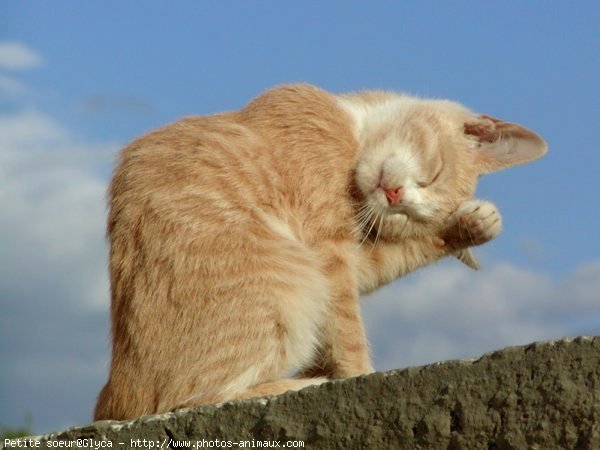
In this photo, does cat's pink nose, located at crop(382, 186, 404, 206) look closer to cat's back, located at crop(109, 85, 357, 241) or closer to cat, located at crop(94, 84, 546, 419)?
cat, located at crop(94, 84, 546, 419)

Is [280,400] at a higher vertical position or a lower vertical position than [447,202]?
lower

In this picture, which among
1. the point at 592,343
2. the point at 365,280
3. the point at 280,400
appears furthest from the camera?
the point at 365,280

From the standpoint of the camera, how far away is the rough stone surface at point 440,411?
94.2 inches

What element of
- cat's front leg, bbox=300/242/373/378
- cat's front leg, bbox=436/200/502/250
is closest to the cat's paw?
cat's front leg, bbox=436/200/502/250

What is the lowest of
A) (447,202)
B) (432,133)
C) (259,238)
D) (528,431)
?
(528,431)

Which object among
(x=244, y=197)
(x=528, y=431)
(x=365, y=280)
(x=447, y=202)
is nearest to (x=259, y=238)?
(x=244, y=197)

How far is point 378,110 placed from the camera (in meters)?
4.76

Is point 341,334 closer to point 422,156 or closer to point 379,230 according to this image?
point 379,230

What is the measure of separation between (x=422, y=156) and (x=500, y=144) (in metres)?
0.56

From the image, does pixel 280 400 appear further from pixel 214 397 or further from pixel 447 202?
pixel 447 202

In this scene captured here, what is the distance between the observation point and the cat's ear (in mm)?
4680

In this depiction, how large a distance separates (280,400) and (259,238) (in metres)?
1.22

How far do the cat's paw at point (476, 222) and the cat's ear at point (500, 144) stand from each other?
323 millimetres

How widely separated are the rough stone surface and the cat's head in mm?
1742
